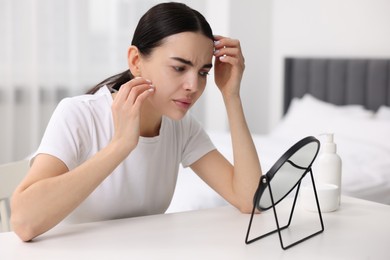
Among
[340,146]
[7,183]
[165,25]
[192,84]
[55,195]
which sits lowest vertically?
[340,146]

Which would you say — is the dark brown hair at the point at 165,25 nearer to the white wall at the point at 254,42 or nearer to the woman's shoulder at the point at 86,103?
the woman's shoulder at the point at 86,103

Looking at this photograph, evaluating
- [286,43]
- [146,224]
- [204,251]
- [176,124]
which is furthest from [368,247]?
[286,43]

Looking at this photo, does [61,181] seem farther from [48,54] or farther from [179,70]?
[48,54]

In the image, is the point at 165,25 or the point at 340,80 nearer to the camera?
the point at 165,25

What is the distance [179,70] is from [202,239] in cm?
44

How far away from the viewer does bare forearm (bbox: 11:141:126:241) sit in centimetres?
124

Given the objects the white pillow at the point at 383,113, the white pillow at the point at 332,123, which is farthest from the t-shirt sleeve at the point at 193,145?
the white pillow at the point at 383,113

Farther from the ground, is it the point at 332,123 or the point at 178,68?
the point at 178,68

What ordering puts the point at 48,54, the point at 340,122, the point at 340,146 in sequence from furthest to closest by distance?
the point at 48,54
the point at 340,122
the point at 340,146

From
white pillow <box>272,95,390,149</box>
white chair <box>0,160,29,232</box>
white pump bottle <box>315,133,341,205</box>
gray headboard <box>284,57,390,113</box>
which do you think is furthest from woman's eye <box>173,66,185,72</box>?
gray headboard <box>284,57,390,113</box>

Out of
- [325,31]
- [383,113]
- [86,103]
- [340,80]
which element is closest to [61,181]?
[86,103]

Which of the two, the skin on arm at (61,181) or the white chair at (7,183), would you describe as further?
the white chair at (7,183)

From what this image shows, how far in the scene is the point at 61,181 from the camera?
1281 millimetres

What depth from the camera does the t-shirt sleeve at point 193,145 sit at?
5.61 feet
